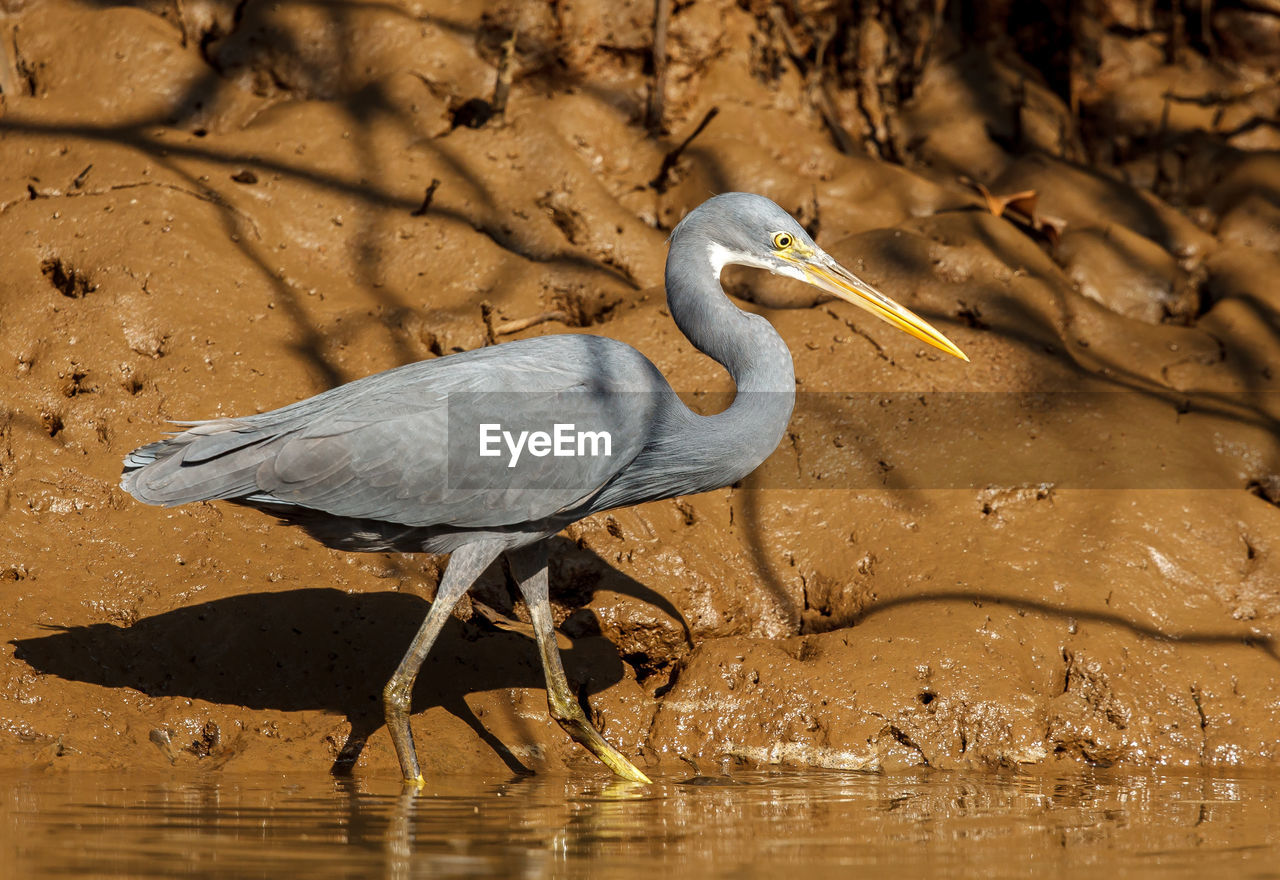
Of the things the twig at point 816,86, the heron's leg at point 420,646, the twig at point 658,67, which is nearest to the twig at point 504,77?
the twig at point 658,67

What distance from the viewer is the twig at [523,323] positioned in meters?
6.34

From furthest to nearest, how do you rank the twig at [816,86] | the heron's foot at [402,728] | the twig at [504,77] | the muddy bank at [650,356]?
the twig at [816,86], the twig at [504,77], the muddy bank at [650,356], the heron's foot at [402,728]

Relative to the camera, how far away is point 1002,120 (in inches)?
349

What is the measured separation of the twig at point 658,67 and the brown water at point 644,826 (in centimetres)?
476

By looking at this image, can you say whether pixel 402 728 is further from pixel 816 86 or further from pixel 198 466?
pixel 816 86

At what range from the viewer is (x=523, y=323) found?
20.9 feet

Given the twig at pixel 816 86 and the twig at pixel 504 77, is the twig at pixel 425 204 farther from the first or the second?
the twig at pixel 816 86

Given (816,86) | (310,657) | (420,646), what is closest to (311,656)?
(310,657)

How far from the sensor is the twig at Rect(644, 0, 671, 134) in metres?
7.70

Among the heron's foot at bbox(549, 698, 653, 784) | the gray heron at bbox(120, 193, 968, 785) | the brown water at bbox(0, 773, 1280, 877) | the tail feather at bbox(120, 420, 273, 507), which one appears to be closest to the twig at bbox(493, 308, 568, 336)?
the gray heron at bbox(120, 193, 968, 785)

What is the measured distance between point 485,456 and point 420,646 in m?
0.75

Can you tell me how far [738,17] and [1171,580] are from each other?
4.89 metres

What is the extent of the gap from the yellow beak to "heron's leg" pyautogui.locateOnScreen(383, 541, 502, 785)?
→ 1.73 metres

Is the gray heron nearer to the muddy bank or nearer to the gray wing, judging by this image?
the gray wing
